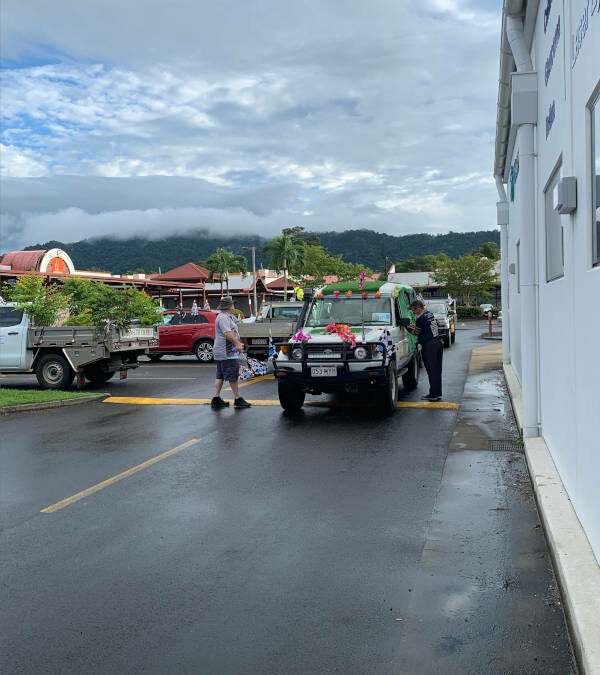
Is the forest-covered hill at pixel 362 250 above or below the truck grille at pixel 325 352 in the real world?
above

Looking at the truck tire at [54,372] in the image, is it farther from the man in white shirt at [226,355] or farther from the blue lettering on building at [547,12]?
the blue lettering on building at [547,12]

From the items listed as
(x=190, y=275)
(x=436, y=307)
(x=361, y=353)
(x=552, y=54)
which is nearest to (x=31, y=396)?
(x=361, y=353)

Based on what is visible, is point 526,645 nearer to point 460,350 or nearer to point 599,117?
point 599,117

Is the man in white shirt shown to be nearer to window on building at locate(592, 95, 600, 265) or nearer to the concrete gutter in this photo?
the concrete gutter

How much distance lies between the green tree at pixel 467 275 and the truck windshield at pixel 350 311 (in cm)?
5651

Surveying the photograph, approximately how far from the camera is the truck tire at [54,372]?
48.8 feet

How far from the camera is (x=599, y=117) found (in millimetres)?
3932

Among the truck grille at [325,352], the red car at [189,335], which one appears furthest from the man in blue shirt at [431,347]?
the red car at [189,335]

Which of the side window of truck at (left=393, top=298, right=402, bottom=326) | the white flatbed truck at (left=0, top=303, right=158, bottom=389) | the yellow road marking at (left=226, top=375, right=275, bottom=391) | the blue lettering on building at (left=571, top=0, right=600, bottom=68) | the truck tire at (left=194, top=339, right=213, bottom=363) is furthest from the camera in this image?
the truck tire at (left=194, top=339, right=213, bottom=363)

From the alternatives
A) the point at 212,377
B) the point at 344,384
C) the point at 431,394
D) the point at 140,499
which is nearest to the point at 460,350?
the point at 212,377

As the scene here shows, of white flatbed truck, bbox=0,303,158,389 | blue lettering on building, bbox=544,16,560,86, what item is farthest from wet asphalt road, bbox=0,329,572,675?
white flatbed truck, bbox=0,303,158,389

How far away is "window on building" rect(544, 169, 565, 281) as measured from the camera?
A: 587 cm

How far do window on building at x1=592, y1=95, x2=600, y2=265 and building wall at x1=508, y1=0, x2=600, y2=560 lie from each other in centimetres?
6

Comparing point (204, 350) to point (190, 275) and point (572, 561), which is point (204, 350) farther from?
point (190, 275)
